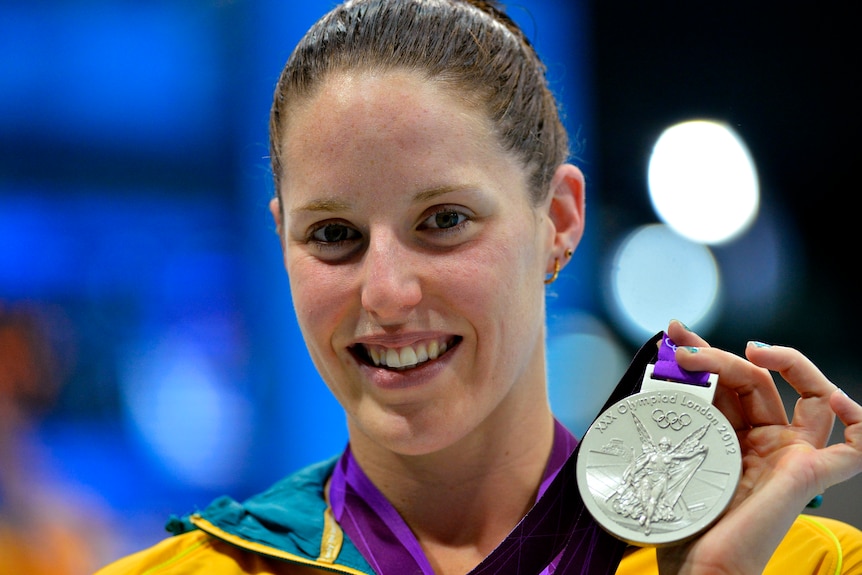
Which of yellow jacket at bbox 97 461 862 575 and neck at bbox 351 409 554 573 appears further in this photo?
neck at bbox 351 409 554 573

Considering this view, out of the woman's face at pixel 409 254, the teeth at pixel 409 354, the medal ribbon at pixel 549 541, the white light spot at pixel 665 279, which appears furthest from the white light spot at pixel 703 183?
the teeth at pixel 409 354

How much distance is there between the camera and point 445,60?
1317mm

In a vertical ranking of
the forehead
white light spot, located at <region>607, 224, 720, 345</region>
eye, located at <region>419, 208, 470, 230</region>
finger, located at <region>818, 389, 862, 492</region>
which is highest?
the forehead

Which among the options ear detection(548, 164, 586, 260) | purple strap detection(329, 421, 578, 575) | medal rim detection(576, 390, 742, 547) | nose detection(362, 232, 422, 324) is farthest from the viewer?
ear detection(548, 164, 586, 260)

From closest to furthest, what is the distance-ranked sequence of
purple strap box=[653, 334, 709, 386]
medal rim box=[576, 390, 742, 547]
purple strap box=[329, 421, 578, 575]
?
medal rim box=[576, 390, 742, 547] < purple strap box=[653, 334, 709, 386] < purple strap box=[329, 421, 578, 575]

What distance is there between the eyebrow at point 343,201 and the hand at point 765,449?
358 millimetres

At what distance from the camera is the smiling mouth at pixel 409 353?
4.23 ft

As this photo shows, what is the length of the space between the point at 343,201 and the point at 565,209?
424mm

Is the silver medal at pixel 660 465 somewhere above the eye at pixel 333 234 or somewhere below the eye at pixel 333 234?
below

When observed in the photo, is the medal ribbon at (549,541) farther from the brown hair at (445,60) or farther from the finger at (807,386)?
the brown hair at (445,60)

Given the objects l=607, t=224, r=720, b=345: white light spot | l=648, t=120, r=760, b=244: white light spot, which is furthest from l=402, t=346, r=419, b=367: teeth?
l=648, t=120, r=760, b=244: white light spot

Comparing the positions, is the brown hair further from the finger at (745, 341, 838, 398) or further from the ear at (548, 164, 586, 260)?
the finger at (745, 341, 838, 398)

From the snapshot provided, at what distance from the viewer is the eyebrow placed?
4.06 ft

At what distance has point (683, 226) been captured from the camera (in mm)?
1943
